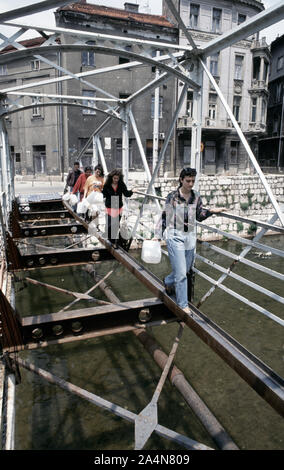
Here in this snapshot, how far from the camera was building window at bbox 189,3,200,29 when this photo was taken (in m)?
27.1

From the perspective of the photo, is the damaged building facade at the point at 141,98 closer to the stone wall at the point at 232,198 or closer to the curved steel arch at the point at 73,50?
the stone wall at the point at 232,198

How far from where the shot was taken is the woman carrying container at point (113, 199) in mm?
6043

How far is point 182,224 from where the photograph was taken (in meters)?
3.99

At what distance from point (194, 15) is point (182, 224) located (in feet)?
97.0

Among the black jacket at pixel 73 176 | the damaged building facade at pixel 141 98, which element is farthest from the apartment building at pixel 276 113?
the black jacket at pixel 73 176

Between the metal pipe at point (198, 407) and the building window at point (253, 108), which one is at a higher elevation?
the building window at point (253, 108)

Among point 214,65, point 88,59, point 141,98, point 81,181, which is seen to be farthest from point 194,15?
point 81,181

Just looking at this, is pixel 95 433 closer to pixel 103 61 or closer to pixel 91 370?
pixel 91 370

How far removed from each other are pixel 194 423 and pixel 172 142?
82.1 feet

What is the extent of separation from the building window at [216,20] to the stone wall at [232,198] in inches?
667

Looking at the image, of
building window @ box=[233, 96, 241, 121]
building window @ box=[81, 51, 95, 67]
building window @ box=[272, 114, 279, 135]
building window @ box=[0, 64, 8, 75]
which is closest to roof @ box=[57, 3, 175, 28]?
building window @ box=[81, 51, 95, 67]

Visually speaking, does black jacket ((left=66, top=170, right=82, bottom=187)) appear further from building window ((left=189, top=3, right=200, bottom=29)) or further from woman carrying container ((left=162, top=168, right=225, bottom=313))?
building window ((left=189, top=3, right=200, bottom=29))

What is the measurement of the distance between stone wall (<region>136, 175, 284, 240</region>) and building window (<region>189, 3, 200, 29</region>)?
52.6ft

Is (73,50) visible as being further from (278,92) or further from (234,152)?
(278,92)
